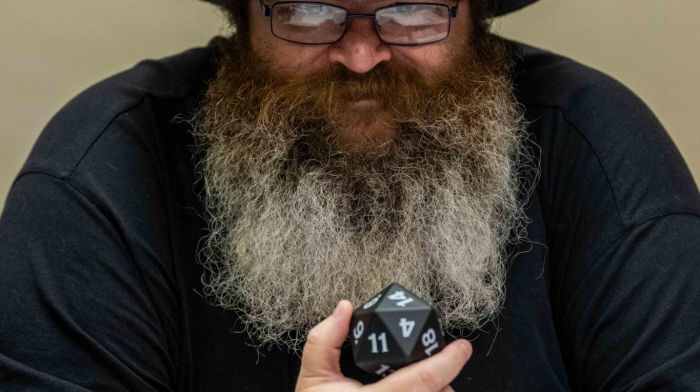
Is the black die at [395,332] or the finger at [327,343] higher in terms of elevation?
the black die at [395,332]

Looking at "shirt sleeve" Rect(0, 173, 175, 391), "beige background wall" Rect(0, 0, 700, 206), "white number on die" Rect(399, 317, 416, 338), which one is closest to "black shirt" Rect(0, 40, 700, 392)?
"shirt sleeve" Rect(0, 173, 175, 391)

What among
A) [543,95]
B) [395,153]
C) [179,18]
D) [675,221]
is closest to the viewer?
[675,221]

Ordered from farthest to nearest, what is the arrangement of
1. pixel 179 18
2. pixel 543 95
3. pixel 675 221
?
pixel 179 18 → pixel 543 95 → pixel 675 221

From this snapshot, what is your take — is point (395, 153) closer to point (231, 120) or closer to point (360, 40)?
point (360, 40)

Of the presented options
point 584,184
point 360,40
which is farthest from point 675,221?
point 360,40

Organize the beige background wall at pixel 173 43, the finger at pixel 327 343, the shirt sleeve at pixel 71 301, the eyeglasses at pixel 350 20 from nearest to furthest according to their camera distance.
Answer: the finger at pixel 327 343 → the shirt sleeve at pixel 71 301 → the eyeglasses at pixel 350 20 → the beige background wall at pixel 173 43

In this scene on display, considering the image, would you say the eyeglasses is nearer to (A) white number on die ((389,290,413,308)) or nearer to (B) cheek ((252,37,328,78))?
(B) cheek ((252,37,328,78))

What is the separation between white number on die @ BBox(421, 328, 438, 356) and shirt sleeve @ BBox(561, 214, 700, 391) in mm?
523

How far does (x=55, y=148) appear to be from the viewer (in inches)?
65.9

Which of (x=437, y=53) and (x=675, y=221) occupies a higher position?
(x=437, y=53)

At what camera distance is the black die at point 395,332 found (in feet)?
3.73

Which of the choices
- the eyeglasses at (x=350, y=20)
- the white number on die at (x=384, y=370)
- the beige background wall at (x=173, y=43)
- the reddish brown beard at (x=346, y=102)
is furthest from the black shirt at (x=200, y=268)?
the beige background wall at (x=173, y=43)

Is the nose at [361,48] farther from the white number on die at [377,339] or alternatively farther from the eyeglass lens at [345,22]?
the white number on die at [377,339]

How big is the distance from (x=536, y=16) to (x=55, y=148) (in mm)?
1588
